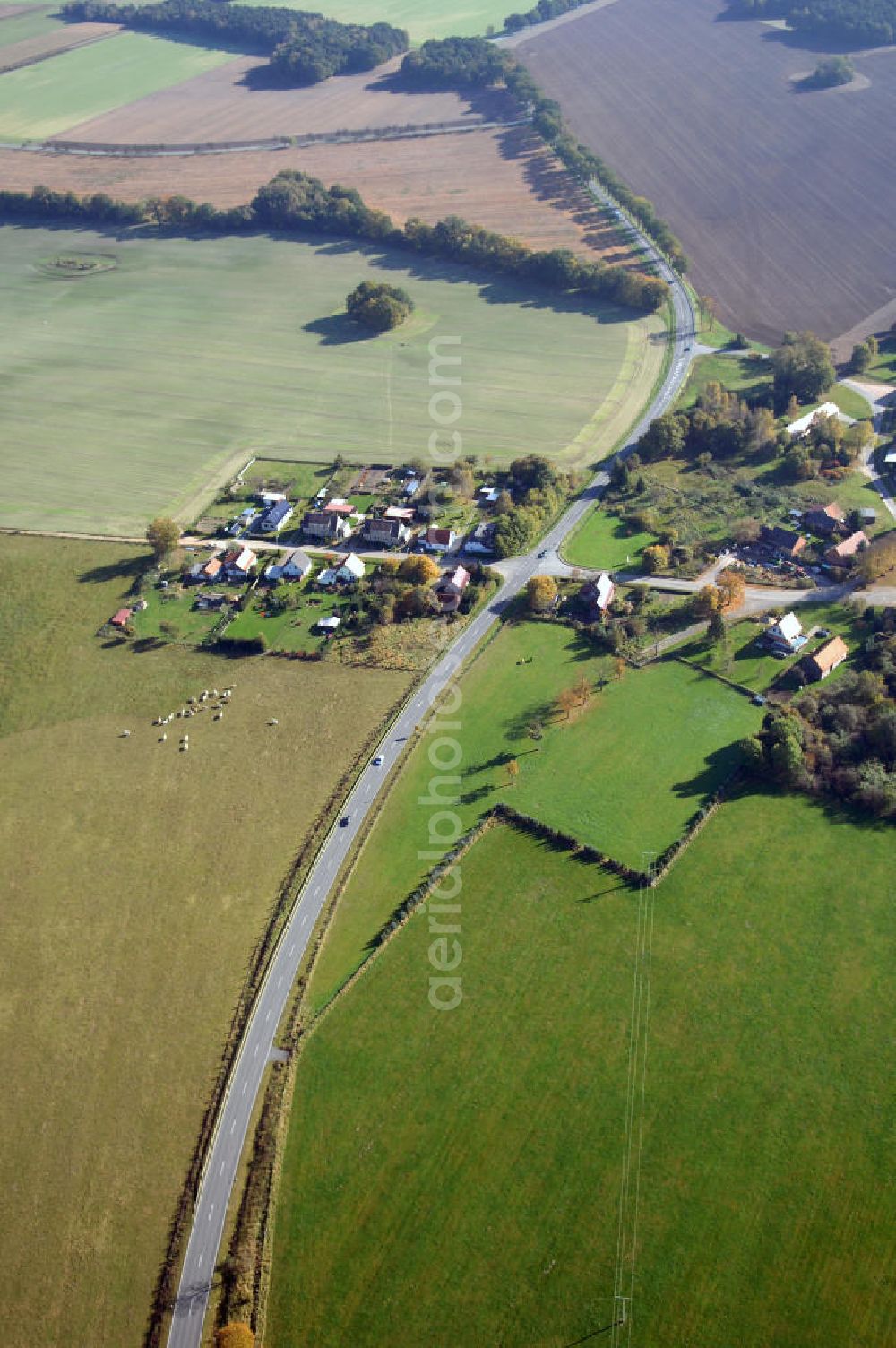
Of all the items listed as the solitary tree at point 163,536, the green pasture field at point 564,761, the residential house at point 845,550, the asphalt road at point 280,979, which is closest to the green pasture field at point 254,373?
the solitary tree at point 163,536

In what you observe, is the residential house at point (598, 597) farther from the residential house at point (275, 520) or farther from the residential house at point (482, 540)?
the residential house at point (275, 520)

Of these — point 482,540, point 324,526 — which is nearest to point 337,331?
point 324,526

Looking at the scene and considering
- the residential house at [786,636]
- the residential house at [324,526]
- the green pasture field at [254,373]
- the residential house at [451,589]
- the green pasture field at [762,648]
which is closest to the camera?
the green pasture field at [762,648]

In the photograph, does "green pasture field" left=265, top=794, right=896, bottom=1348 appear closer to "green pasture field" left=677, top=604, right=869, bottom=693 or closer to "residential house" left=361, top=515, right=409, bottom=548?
"green pasture field" left=677, top=604, right=869, bottom=693

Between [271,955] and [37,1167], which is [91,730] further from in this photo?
[37,1167]

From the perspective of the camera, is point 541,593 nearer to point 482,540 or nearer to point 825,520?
point 482,540

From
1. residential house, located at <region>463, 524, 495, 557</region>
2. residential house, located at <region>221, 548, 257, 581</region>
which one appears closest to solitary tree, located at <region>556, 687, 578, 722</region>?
residential house, located at <region>463, 524, 495, 557</region>

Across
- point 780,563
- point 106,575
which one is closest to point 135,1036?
point 106,575
